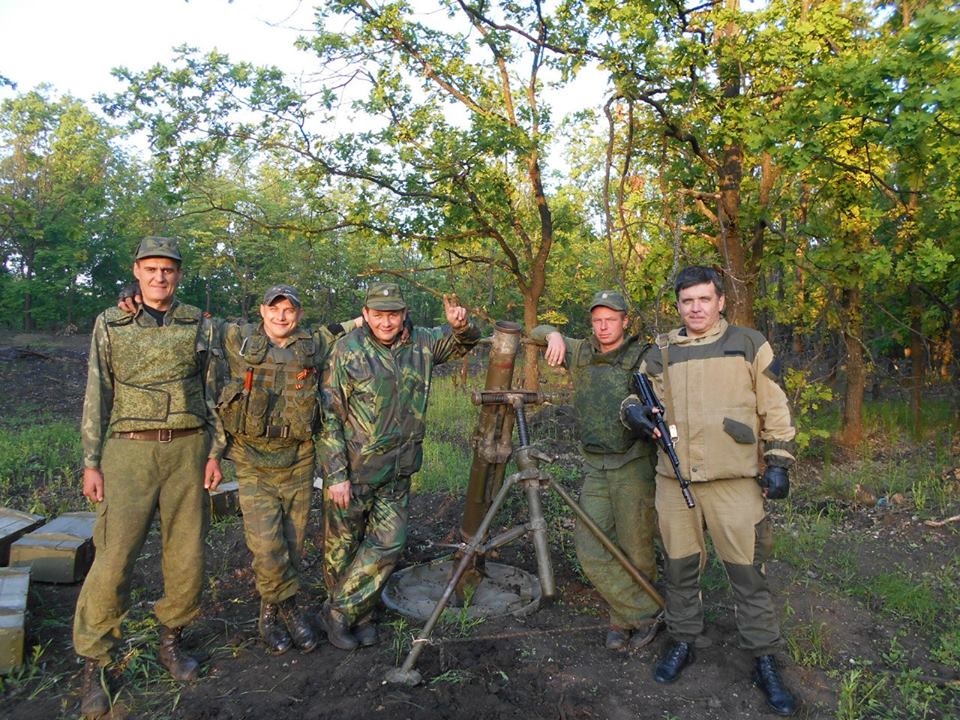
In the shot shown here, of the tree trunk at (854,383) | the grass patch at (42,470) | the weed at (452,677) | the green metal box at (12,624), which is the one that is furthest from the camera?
the tree trunk at (854,383)

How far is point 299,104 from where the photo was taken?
27.3 ft

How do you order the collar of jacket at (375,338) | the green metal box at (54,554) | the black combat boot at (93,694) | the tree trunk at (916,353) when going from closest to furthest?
the black combat boot at (93,694), the collar of jacket at (375,338), the green metal box at (54,554), the tree trunk at (916,353)

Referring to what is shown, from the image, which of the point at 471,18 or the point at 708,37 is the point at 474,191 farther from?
the point at 708,37

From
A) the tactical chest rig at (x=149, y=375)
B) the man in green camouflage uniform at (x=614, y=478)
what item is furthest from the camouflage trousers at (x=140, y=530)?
the man in green camouflage uniform at (x=614, y=478)

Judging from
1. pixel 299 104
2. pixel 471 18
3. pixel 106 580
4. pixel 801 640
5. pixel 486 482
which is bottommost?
pixel 801 640

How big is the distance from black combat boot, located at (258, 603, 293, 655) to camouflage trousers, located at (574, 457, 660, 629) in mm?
1720

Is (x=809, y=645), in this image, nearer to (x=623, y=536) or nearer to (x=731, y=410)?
(x=623, y=536)

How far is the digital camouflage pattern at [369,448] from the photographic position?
3918 millimetres

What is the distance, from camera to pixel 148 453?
11.5 feet

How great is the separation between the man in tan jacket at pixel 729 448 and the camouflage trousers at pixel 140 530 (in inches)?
92.2

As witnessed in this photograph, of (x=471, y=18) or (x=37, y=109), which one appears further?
(x=37, y=109)

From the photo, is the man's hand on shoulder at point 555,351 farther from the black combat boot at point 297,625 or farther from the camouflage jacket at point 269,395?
the black combat boot at point 297,625

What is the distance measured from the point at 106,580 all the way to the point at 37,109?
23330 mm

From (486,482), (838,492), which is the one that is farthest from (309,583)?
(838,492)
